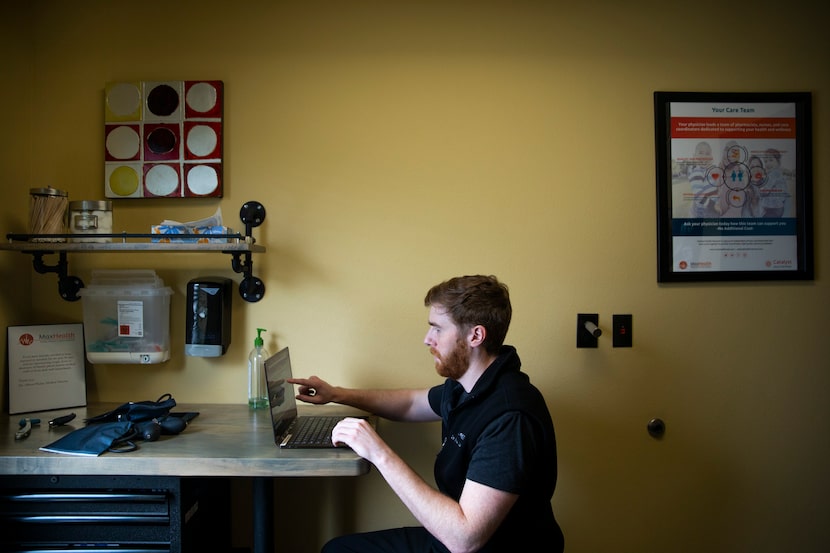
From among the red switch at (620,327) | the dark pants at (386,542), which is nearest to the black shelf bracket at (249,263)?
the dark pants at (386,542)

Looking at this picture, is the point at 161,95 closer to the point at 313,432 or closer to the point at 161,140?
the point at 161,140

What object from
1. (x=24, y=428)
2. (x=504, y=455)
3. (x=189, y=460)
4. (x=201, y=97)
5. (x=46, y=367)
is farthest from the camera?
(x=201, y=97)

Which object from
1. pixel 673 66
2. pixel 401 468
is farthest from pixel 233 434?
pixel 673 66

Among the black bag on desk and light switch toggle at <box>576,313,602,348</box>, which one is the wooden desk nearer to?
the black bag on desk

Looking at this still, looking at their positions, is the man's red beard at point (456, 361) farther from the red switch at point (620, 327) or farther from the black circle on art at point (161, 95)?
the black circle on art at point (161, 95)

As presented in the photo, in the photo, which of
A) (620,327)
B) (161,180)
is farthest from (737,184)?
(161,180)

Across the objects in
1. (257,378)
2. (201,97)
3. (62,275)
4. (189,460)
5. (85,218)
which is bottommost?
(189,460)

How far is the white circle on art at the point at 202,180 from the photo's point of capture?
2068mm

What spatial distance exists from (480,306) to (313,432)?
677mm

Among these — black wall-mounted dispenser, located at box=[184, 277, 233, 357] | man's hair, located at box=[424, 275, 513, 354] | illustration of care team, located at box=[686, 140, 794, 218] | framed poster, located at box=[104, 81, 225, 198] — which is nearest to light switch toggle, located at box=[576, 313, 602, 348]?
illustration of care team, located at box=[686, 140, 794, 218]

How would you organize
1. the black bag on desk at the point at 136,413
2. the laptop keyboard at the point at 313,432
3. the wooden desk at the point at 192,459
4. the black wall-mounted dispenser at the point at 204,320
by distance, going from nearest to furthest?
the wooden desk at the point at 192,459 → the laptop keyboard at the point at 313,432 → the black bag on desk at the point at 136,413 → the black wall-mounted dispenser at the point at 204,320

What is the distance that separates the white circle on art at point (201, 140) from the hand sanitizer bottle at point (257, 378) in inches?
28.9

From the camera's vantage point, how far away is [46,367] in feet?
6.48

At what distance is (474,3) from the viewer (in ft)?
6.91
